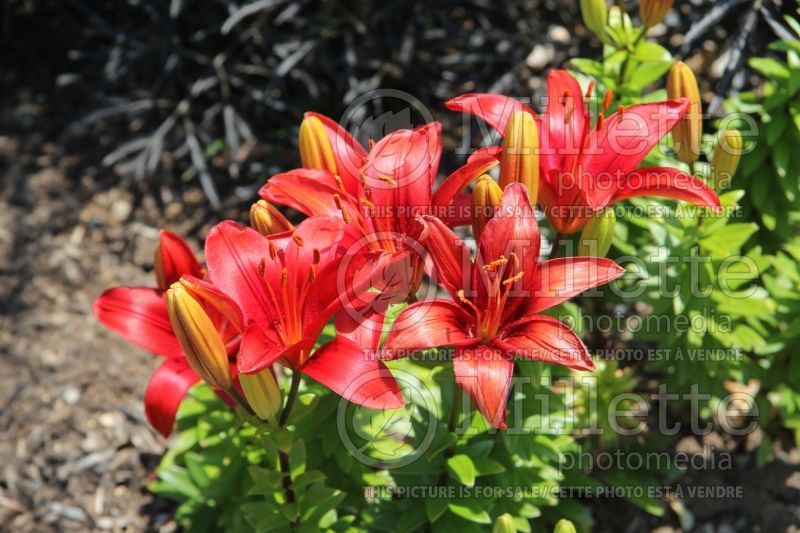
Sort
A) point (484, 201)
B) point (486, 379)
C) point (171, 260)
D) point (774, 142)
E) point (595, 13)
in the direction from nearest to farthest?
point (486, 379) → point (484, 201) → point (171, 260) → point (595, 13) → point (774, 142)

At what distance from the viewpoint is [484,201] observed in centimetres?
153

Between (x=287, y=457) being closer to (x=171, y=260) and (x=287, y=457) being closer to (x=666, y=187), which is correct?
(x=171, y=260)

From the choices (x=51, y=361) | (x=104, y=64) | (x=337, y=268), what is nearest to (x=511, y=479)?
(x=337, y=268)

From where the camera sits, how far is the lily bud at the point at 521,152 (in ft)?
5.04

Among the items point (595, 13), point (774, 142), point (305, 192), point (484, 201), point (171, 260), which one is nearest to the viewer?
point (484, 201)

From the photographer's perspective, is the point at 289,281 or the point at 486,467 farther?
the point at 486,467

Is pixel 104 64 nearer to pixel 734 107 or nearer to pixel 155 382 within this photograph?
pixel 155 382

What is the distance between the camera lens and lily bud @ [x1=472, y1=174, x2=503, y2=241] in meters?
1.51

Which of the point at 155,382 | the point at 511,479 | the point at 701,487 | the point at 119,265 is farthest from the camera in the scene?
the point at 119,265

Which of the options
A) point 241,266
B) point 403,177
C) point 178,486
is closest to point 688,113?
point 403,177

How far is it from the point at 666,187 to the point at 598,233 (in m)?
0.15

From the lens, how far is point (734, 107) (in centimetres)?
232

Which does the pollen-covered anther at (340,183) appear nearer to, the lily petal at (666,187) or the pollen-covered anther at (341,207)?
the pollen-covered anther at (341,207)

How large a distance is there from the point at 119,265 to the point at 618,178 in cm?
212
